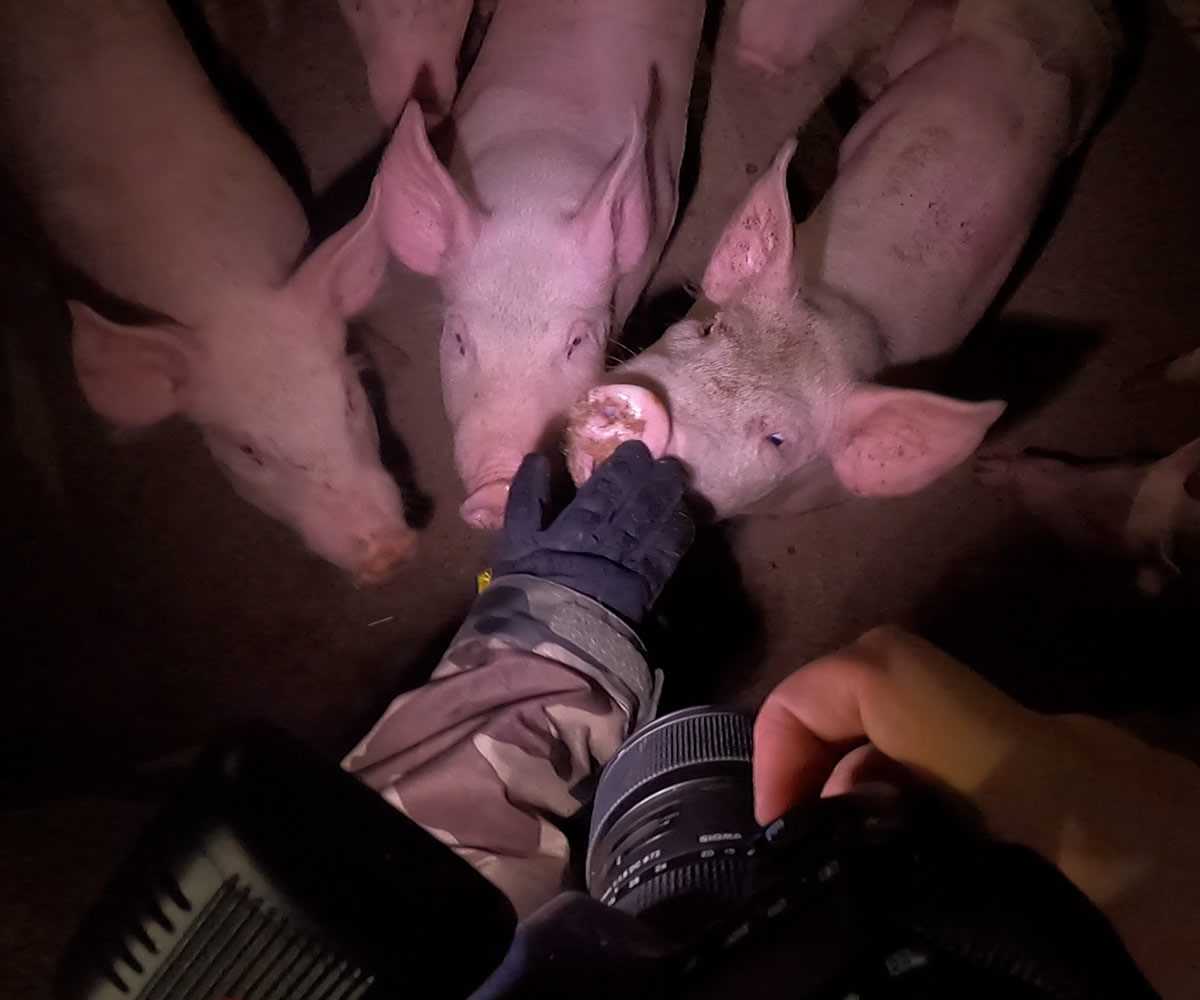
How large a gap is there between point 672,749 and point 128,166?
1.18 meters

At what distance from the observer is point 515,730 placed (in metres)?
1.14

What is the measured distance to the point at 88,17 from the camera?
1.57 metres

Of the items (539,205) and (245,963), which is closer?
(245,963)

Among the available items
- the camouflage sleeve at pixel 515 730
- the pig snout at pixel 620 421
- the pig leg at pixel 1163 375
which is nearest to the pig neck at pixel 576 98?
the pig snout at pixel 620 421

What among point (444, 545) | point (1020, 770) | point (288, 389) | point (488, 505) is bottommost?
point (444, 545)

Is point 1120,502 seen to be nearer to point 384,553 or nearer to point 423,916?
point 384,553

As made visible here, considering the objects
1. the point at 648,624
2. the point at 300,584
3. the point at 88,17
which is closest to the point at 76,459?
the point at 300,584

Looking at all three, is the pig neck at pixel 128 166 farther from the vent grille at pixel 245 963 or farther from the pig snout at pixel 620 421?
the vent grille at pixel 245 963

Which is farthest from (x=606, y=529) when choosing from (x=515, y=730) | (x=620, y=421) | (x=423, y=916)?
(x=423, y=916)

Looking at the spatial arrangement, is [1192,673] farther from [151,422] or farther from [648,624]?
[151,422]

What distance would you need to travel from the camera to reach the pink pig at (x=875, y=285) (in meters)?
1.33

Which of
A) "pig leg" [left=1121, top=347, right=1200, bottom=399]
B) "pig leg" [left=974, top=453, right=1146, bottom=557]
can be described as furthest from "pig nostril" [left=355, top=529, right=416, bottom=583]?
"pig leg" [left=1121, top=347, right=1200, bottom=399]

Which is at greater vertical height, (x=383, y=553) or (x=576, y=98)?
(x=576, y=98)

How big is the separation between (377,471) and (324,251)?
34cm
